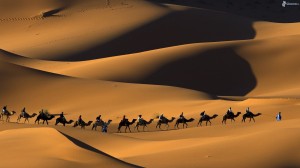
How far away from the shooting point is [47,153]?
66.2 feet

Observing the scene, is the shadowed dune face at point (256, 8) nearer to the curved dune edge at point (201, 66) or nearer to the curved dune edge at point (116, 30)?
the curved dune edge at point (116, 30)

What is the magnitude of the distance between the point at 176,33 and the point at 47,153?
5656 cm

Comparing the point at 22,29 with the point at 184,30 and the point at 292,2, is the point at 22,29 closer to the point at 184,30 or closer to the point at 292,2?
the point at 184,30

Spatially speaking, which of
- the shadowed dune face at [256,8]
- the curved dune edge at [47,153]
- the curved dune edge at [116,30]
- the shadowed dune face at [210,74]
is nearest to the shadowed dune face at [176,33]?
the curved dune edge at [116,30]

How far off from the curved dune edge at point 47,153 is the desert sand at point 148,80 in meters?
0.03

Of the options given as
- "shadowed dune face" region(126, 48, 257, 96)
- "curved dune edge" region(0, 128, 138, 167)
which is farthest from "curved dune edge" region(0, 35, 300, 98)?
"curved dune edge" region(0, 128, 138, 167)

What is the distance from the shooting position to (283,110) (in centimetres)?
3769

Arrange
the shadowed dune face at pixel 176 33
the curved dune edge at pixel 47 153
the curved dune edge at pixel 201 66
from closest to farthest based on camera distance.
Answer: the curved dune edge at pixel 47 153 → the curved dune edge at pixel 201 66 → the shadowed dune face at pixel 176 33

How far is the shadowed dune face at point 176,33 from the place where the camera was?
71500mm

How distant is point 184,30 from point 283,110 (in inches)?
1577

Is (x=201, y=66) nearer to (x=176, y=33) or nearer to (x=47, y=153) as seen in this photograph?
(x=176, y=33)

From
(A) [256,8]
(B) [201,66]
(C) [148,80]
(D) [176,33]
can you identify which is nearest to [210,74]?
(B) [201,66]

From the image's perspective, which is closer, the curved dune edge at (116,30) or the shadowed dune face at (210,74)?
the shadowed dune face at (210,74)

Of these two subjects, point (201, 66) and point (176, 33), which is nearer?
point (201, 66)
